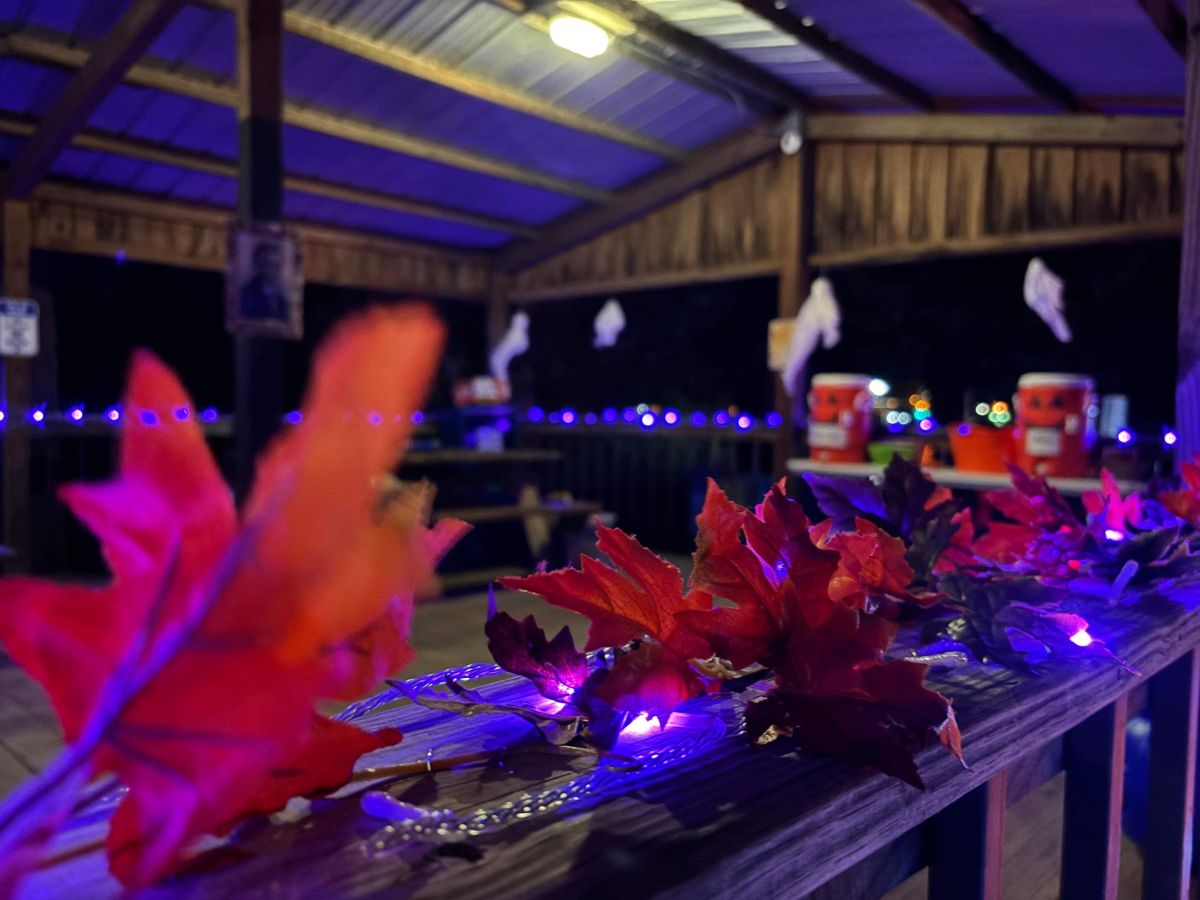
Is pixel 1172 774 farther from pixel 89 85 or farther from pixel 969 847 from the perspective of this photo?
pixel 89 85

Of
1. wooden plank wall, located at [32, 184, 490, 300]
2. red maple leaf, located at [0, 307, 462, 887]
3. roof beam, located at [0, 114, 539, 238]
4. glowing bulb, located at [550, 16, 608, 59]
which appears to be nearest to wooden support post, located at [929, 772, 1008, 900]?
red maple leaf, located at [0, 307, 462, 887]

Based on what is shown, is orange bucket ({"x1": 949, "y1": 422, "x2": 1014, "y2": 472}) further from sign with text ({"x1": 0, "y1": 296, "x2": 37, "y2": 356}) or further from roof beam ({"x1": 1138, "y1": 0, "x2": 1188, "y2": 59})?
sign with text ({"x1": 0, "y1": 296, "x2": 37, "y2": 356})

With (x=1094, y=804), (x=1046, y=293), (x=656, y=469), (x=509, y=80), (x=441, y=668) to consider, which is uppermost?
(x=509, y=80)

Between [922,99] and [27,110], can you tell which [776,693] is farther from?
[27,110]

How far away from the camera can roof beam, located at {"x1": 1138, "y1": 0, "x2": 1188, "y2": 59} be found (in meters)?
3.55

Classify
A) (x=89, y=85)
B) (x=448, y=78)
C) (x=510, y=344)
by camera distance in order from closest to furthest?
1. (x=89, y=85)
2. (x=448, y=78)
3. (x=510, y=344)

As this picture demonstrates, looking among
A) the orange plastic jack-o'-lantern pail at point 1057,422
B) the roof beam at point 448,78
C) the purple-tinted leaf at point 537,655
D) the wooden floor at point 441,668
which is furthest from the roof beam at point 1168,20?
the purple-tinted leaf at point 537,655

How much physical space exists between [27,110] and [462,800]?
6708mm

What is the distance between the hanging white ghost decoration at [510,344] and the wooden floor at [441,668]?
3.36m

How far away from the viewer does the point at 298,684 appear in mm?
345

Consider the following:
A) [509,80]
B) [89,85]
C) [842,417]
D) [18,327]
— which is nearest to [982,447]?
[842,417]

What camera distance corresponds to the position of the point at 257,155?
4.18 meters

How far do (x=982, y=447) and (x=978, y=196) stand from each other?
2.22 meters

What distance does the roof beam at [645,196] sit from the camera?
22.3 feet
